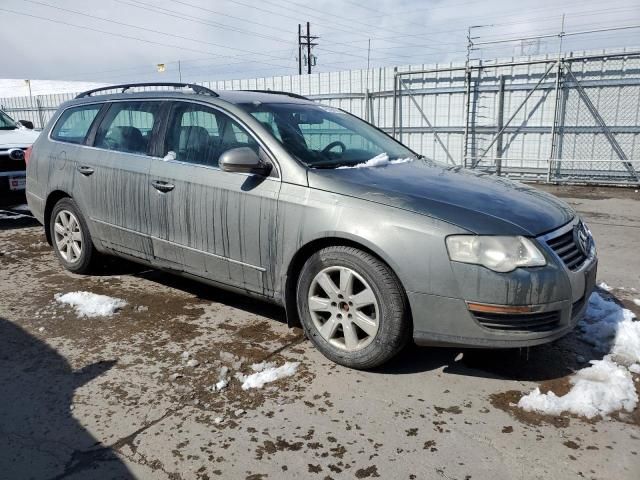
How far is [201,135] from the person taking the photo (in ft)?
12.7

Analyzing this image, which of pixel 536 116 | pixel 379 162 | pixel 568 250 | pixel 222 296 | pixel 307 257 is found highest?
pixel 536 116

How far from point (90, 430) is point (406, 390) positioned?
5.49ft

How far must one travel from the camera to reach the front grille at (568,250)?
9.43ft

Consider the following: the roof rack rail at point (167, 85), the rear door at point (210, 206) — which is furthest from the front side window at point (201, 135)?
the roof rack rail at point (167, 85)

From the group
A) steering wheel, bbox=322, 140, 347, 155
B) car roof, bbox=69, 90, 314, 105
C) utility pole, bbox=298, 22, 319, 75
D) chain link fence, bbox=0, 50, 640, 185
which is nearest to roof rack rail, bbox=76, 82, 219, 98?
car roof, bbox=69, 90, 314, 105

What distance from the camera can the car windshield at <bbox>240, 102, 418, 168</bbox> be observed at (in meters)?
3.55

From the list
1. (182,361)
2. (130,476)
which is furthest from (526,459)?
(182,361)

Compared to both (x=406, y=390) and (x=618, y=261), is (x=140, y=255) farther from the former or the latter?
(x=618, y=261)

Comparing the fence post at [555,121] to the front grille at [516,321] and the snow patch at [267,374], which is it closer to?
the front grille at [516,321]

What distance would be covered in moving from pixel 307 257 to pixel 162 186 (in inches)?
53.8

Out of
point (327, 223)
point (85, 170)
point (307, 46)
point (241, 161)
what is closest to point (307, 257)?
point (327, 223)

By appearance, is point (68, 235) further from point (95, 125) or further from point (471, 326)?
point (471, 326)

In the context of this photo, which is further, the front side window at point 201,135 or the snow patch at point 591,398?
the front side window at point 201,135

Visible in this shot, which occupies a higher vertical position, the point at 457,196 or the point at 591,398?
the point at 457,196
